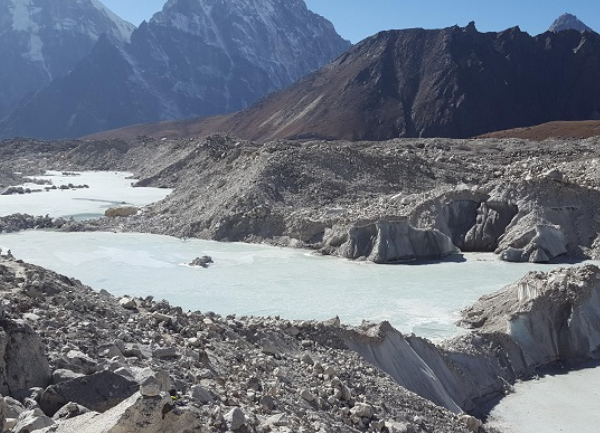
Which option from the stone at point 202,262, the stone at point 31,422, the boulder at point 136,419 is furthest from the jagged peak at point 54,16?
the boulder at point 136,419

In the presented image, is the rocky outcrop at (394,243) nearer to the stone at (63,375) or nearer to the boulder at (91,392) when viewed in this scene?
the stone at (63,375)

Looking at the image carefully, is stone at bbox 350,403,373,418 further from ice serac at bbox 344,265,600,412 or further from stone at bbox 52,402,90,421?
stone at bbox 52,402,90,421

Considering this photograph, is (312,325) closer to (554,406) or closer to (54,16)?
(554,406)

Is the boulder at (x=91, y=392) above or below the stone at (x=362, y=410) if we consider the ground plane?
above

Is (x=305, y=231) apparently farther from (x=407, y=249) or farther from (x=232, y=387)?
(x=232, y=387)

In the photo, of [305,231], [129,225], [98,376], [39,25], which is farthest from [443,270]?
[39,25]

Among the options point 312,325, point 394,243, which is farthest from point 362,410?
point 394,243

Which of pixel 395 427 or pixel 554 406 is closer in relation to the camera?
pixel 395 427
